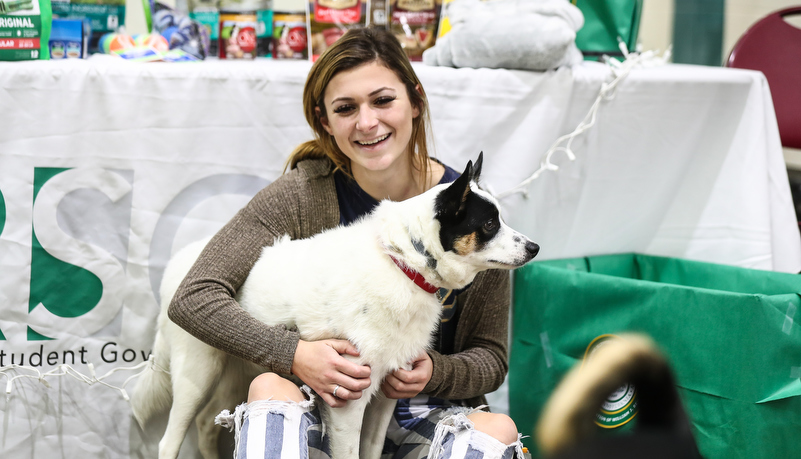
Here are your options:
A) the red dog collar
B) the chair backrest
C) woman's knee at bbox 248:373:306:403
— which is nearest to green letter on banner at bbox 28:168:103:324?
woman's knee at bbox 248:373:306:403

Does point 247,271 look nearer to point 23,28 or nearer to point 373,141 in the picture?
point 373,141

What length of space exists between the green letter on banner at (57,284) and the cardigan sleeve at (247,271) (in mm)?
572

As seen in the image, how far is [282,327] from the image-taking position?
123 cm

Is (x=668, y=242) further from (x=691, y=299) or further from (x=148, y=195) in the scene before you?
(x=148, y=195)

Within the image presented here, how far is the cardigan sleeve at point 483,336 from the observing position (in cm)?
139

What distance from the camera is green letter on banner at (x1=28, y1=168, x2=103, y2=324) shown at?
1.65 metres

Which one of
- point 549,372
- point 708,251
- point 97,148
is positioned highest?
point 97,148

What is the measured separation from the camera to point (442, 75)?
1765mm

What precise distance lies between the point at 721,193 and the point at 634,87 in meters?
0.51

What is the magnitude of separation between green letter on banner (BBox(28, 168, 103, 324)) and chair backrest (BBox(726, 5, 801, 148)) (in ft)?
8.03

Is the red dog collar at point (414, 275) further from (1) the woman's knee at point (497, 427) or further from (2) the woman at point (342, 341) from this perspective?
(1) the woman's knee at point (497, 427)

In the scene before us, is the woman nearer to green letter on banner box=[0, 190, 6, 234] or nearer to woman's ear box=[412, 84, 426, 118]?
woman's ear box=[412, 84, 426, 118]

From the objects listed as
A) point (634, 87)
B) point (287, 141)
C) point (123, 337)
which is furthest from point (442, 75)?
point (123, 337)

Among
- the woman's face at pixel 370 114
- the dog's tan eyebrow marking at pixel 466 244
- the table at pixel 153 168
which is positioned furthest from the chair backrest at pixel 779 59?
the dog's tan eyebrow marking at pixel 466 244
